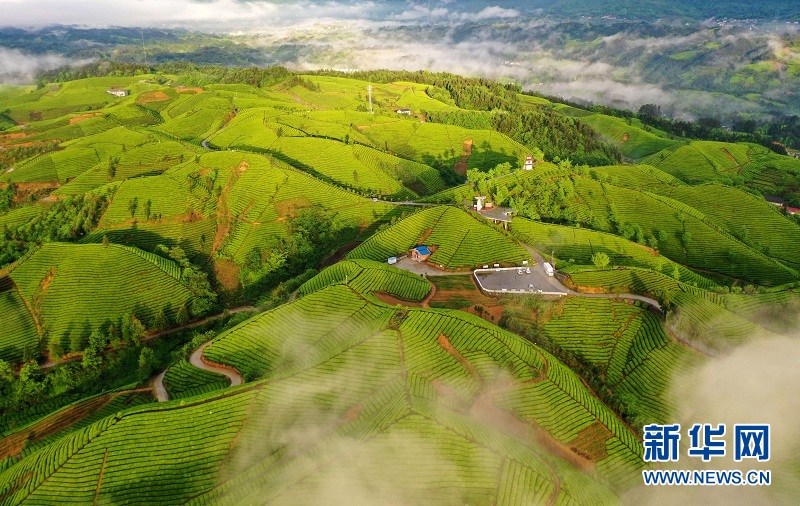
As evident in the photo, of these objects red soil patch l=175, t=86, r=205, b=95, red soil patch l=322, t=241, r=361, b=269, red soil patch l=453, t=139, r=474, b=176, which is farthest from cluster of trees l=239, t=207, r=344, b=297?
red soil patch l=175, t=86, r=205, b=95

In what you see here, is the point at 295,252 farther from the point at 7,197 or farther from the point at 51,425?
the point at 7,197

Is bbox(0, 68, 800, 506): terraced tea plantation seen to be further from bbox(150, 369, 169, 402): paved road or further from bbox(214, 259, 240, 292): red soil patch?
bbox(214, 259, 240, 292): red soil patch

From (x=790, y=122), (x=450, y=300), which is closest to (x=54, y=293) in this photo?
(x=450, y=300)

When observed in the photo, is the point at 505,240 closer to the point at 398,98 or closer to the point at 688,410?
the point at 688,410

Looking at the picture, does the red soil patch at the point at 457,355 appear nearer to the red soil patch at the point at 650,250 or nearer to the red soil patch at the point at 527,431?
the red soil patch at the point at 527,431

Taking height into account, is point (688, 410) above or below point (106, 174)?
below

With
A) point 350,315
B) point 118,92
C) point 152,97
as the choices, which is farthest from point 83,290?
point 118,92

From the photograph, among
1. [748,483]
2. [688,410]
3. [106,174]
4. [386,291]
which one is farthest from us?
[106,174]
